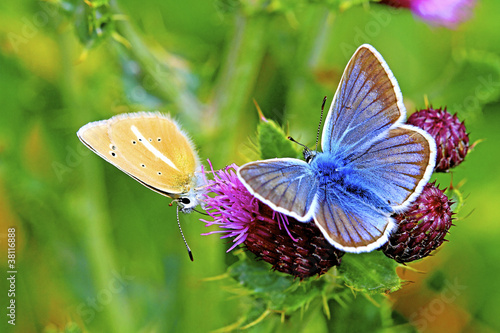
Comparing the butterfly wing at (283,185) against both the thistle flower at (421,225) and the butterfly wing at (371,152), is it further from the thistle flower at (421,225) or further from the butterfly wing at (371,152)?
the thistle flower at (421,225)

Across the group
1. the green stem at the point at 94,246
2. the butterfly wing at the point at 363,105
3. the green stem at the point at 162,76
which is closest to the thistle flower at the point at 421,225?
the butterfly wing at the point at 363,105

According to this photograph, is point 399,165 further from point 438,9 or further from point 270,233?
point 438,9

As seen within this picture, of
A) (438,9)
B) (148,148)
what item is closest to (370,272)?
(148,148)

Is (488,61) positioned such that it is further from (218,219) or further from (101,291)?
(101,291)

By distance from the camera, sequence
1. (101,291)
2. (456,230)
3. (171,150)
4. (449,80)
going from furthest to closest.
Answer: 1. (456,230)
2. (449,80)
3. (101,291)
4. (171,150)

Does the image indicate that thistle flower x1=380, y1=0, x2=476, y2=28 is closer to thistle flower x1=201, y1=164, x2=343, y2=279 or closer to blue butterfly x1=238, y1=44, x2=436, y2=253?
blue butterfly x1=238, y1=44, x2=436, y2=253

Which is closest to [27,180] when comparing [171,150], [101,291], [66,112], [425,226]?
[66,112]
